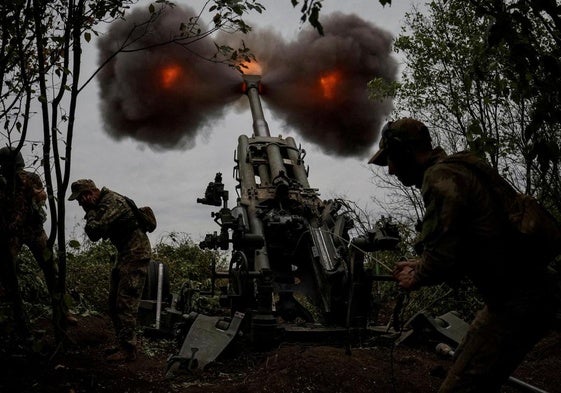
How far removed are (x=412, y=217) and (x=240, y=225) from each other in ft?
22.6

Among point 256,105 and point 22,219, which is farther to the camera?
point 256,105

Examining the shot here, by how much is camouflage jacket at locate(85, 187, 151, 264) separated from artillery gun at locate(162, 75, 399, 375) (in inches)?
40.6

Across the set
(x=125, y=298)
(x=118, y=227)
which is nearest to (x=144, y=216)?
(x=118, y=227)

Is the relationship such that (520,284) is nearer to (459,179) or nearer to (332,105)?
(459,179)

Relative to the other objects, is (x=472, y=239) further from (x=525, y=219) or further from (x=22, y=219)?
(x=22, y=219)

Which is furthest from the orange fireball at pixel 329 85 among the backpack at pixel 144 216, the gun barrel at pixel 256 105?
the backpack at pixel 144 216

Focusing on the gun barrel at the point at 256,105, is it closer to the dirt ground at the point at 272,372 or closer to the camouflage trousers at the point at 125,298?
the camouflage trousers at the point at 125,298

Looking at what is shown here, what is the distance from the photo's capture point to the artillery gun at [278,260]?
570 centimetres

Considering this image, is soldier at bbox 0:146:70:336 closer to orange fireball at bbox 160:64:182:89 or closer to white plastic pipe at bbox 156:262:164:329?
white plastic pipe at bbox 156:262:164:329

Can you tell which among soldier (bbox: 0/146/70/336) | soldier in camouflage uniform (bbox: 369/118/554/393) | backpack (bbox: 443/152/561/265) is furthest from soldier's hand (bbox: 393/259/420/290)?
soldier (bbox: 0/146/70/336)

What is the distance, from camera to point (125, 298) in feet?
19.4

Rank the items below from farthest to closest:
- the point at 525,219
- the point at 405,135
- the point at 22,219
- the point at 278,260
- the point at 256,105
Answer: the point at 256,105 → the point at 278,260 → the point at 22,219 → the point at 405,135 → the point at 525,219

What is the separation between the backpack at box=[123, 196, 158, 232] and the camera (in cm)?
608

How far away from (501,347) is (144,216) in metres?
4.56
